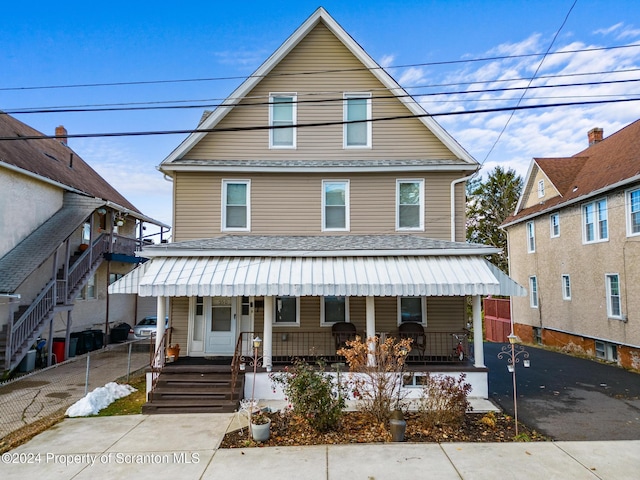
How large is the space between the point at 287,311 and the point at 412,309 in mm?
4065

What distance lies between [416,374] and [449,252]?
11.4ft

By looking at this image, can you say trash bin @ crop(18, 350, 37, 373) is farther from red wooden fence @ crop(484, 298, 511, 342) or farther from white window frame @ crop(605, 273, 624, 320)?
red wooden fence @ crop(484, 298, 511, 342)

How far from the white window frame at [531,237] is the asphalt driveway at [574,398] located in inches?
328

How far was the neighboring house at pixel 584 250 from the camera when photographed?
49.8 ft

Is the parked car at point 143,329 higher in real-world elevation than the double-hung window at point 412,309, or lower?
lower

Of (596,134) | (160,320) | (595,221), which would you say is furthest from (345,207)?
(596,134)

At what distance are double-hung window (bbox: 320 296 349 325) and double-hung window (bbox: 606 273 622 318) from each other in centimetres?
1113

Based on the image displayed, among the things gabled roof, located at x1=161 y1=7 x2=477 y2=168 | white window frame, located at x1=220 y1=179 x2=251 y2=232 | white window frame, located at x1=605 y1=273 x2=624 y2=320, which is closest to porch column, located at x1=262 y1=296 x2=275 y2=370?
white window frame, located at x1=220 y1=179 x2=251 y2=232

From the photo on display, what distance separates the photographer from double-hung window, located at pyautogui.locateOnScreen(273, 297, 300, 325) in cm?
1309

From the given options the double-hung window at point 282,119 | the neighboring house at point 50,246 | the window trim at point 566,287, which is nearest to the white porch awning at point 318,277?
the double-hung window at point 282,119

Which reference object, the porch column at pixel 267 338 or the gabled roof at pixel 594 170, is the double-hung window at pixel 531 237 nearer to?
the gabled roof at pixel 594 170

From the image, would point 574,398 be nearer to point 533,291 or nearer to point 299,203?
point 299,203

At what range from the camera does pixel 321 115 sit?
13.8 metres

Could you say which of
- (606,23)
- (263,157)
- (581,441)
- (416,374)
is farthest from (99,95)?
(581,441)
